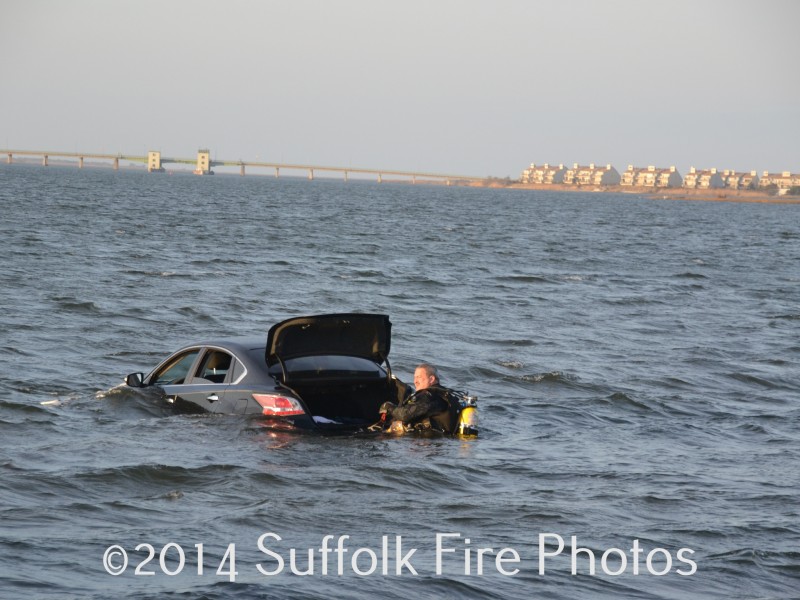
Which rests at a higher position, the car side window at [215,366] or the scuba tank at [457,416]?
the car side window at [215,366]

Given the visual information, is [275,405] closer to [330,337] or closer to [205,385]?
[330,337]

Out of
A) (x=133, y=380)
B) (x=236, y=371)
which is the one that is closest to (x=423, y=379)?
(x=236, y=371)

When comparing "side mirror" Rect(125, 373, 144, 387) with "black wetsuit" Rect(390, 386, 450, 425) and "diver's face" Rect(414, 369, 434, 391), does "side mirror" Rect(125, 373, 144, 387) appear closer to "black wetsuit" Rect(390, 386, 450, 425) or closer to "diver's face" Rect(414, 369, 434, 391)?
"black wetsuit" Rect(390, 386, 450, 425)

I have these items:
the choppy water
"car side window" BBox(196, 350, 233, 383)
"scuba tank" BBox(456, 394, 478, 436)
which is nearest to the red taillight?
the choppy water

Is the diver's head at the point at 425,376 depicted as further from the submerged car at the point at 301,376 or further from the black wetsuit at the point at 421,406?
the submerged car at the point at 301,376

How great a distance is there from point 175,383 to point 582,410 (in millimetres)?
5158

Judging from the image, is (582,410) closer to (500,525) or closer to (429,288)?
(500,525)

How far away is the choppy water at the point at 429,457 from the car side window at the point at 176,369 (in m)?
0.37

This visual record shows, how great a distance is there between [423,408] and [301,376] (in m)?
1.23

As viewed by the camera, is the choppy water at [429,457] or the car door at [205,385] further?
the car door at [205,385]

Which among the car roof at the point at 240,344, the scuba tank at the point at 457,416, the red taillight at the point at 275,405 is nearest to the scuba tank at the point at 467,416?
the scuba tank at the point at 457,416

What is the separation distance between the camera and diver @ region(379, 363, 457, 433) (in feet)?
37.8

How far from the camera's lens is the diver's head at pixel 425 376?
37.9 feet

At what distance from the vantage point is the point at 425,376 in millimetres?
11594
